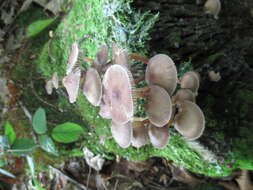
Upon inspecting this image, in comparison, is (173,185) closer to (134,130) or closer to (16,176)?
(134,130)

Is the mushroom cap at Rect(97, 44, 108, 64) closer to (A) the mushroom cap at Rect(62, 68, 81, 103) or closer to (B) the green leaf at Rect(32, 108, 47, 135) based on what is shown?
(A) the mushroom cap at Rect(62, 68, 81, 103)

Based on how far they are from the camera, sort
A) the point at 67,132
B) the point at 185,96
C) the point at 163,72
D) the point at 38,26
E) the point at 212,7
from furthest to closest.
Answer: the point at 38,26
the point at 67,132
the point at 212,7
the point at 185,96
the point at 163,72

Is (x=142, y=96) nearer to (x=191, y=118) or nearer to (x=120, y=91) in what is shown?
(x=120, y=91)

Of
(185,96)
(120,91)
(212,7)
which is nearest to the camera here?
(120,91)

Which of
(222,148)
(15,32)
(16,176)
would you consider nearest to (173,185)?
(222,148)

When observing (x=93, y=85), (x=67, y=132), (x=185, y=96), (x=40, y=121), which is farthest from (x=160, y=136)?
(x=40, y=121)

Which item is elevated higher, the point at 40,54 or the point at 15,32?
the point at 15,32

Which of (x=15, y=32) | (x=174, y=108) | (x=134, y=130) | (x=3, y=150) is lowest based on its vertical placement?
(x=3, y=150)
